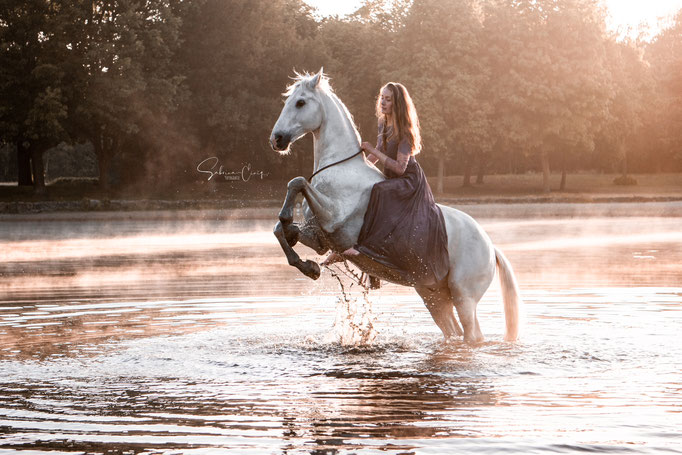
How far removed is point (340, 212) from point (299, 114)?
110 centimetres

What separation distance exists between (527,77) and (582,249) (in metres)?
43.9

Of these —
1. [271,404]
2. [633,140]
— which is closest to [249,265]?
[271,404]

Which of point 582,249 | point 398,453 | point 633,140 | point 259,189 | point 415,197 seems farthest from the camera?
point 633,140

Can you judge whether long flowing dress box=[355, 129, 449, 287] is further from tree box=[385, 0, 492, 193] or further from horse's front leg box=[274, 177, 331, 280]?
tree box=[385, 0, 492, 193]

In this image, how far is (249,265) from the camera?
67.6 feet

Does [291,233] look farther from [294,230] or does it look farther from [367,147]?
[367,147]

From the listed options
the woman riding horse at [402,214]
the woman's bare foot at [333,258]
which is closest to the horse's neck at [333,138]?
the woman riding horse at [402,214]

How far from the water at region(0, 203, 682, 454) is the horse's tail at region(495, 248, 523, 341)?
0.57ft

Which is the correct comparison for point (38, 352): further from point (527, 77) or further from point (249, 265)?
point (527, 77)

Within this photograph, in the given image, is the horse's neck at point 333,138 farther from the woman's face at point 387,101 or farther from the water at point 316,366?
the water at point 316,366

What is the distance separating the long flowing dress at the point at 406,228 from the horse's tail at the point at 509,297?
90 cm

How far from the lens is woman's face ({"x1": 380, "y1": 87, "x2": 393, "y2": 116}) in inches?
386

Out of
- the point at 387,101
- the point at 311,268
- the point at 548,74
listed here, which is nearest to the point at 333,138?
the point at 387,101

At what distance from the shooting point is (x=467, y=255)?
33.0 ft
